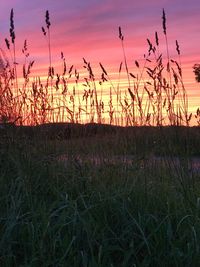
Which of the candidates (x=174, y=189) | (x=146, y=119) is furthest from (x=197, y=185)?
(x=146, y=119)

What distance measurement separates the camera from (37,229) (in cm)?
408

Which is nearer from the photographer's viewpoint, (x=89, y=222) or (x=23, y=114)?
(x=89, y=222)

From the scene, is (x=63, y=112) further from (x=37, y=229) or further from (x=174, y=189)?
(x=37, y=229)

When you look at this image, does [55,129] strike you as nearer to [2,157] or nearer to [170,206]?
[2,157]

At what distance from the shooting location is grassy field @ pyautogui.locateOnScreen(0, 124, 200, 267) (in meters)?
3.99

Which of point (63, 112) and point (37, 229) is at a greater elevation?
point (63, 112)

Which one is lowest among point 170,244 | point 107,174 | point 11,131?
point 170,244

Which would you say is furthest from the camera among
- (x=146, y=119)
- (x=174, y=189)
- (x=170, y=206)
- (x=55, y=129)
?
(x=55, y=129)

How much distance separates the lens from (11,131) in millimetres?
5727

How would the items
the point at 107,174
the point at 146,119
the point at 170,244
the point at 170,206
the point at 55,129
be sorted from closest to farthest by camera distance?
the point at 170,244
the point at 170,206
the point at 107,174
the point at 146,119
the point at 55,129

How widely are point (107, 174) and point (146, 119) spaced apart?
3.09 feet

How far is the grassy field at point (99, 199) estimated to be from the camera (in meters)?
3.99

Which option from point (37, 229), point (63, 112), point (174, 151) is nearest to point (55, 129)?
point (63, 112)

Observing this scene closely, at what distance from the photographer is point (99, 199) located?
15.5 ft
